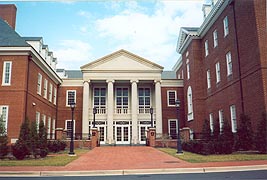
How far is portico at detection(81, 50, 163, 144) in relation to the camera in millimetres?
34938

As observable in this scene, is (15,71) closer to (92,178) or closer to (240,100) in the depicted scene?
(92,178)

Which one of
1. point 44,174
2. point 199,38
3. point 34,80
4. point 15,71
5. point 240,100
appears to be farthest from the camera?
point 199,38

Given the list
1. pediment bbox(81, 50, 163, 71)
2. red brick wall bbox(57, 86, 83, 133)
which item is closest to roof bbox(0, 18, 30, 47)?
pediment bbox(81, 50, 163, 71)

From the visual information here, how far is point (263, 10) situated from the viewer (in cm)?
1884

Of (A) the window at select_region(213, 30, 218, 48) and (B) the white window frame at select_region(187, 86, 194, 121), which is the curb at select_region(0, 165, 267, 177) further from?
(B) the white window frame at select_region(187, 86, 194, 121)

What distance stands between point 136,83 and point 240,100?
1674 cm

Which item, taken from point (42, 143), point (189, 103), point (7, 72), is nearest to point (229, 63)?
point (189, 103)

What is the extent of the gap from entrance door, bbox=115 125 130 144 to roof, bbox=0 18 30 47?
671 inches

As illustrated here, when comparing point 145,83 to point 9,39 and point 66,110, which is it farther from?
point 9,39

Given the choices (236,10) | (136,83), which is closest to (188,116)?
(136,83)

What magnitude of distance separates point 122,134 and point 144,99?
5921 mm

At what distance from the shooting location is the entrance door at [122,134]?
117ft

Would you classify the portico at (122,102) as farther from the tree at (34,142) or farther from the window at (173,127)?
the tree at (34,142)

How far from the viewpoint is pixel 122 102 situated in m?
37.9
